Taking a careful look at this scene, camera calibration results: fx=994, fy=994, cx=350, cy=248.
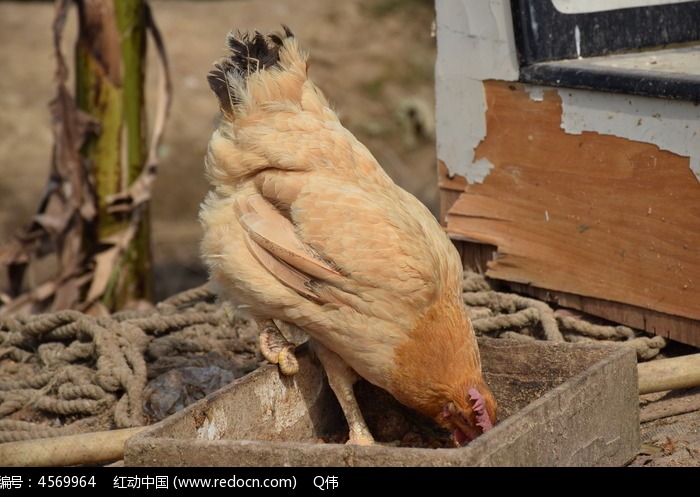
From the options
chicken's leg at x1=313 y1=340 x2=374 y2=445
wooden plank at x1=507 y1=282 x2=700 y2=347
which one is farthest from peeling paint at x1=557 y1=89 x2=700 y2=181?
chicken's leg at x1=313 y1=340 x2=374 y2=445

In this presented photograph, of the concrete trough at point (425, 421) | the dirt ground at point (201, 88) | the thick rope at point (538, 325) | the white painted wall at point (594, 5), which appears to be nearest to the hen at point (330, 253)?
the concrete trough at point (425, 421)

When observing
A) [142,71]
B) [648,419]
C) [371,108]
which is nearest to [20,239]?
[142,71]

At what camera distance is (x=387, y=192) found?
3510mm

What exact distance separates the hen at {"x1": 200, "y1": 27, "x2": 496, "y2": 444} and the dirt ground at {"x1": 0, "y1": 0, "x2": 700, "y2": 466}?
4.28m

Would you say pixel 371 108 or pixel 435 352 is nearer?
pixel 435 352

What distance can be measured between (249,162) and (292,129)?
202 millimetres

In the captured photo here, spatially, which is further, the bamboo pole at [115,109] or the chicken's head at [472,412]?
the bamboo pole at [115,109]

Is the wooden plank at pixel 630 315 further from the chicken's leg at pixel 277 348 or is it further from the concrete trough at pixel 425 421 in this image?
the chicken's leg at pixel 277 348

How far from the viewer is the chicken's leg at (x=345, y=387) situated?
11.3 feet

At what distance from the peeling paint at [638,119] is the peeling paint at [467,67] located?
13.6 inches

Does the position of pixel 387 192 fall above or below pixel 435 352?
above

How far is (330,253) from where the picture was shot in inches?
129

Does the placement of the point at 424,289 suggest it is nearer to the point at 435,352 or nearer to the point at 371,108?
the point at 435,352

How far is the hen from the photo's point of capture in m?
3.18
